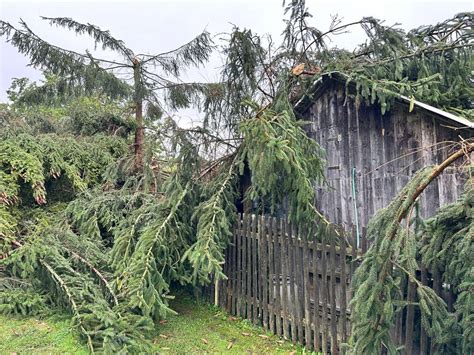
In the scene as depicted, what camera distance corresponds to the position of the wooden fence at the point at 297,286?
11.1 ft

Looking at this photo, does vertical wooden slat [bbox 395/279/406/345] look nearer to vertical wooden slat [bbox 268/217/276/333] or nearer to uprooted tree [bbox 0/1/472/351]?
uprooted tree [bbox 0/1/472/351]

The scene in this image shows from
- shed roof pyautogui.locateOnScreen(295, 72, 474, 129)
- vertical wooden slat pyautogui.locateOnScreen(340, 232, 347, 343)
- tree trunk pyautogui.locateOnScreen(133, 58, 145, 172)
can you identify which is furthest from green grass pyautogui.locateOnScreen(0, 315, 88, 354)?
shed roof pyautogui.locateOnScreen(295, 72, 474, 129)

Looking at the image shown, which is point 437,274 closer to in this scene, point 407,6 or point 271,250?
point 271,250

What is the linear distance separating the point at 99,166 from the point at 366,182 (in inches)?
210

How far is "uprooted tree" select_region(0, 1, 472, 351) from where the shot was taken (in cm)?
420

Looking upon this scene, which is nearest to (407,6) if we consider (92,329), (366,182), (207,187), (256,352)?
(366,182)

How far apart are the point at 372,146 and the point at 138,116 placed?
5.32 m

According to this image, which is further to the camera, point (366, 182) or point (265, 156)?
point (366, 182)

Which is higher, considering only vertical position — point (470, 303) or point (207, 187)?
point (207, 187)

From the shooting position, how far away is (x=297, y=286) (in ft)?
14.8

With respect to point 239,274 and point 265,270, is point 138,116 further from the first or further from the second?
point 265,270

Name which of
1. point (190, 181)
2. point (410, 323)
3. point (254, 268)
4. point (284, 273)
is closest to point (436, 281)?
point (410, 323)

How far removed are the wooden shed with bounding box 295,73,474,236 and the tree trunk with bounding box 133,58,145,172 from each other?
11.8 feet

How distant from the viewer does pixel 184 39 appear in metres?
8.66
